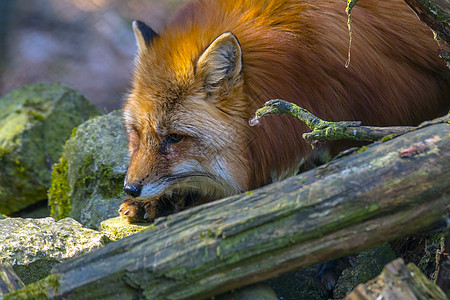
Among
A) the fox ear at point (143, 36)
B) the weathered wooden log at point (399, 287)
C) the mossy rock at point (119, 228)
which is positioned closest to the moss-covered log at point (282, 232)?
the weathered wooden log at point (399, 287)

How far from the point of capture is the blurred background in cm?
1015

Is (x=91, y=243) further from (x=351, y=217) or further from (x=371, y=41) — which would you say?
(x=371, y=41)

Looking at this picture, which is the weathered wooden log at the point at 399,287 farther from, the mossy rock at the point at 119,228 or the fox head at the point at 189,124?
the mossy rock at the point at 119,228

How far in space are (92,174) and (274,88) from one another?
205 centimetres

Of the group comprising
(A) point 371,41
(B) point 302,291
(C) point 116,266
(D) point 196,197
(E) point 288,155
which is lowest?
(B) point 302,291

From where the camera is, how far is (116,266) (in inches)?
95.4

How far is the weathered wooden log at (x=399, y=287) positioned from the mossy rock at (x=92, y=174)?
2670mm

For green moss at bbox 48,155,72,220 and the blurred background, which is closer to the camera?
green moss at bbox 48,155,72,220

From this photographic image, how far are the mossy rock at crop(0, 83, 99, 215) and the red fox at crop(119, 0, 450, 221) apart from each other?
261 centimetres

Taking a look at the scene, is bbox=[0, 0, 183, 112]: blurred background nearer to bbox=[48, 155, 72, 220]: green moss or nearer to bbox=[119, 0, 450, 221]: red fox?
bbox=[48, 155, 72, 220]: green moss

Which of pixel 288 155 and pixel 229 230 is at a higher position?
pixel 229 230

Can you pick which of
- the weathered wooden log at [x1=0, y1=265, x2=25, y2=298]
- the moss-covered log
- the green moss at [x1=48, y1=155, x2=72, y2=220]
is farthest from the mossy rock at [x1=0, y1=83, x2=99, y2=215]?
the moss-covered log

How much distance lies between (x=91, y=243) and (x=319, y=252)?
1606 millimetres

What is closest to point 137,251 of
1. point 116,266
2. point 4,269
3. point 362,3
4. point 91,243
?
point 116,266
